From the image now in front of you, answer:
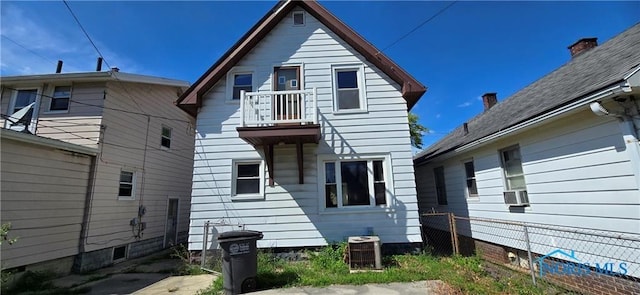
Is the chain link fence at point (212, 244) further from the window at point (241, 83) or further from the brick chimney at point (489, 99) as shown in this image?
the brick chimney at point (489, 99)

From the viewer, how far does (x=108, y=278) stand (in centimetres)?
707

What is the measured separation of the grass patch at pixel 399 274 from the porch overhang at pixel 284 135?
7.64 feet

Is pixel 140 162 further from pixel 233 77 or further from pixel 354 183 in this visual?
pixel 354 183

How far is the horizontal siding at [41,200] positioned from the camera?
21.3 feet

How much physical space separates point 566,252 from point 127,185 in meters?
12.3

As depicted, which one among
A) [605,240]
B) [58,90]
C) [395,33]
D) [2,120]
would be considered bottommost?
[605,240]

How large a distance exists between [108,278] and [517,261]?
33.2ft

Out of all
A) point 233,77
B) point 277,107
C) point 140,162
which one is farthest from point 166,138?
point 277,107

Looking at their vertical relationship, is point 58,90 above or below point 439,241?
above

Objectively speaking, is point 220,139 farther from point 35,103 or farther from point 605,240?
point 605,240

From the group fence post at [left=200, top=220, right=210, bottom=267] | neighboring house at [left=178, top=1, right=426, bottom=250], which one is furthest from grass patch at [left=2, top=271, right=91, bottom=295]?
neighboring house at [left=178, top=1, right=426, bottom=250]

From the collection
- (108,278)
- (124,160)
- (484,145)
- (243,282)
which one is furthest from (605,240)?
(124,160)

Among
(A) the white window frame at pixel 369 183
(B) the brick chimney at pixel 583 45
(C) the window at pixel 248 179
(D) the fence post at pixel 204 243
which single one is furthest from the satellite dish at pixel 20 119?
(B) the brick chimney at pixel 583 45

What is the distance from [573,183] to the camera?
5.07 m
